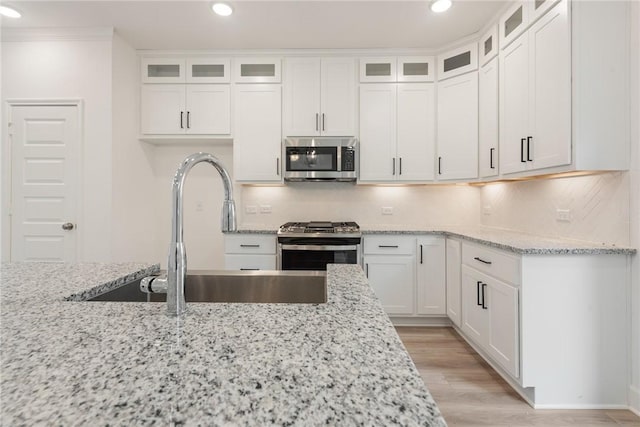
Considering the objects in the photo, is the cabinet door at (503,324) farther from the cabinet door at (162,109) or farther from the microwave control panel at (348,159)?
the cabinet door at (162,109)

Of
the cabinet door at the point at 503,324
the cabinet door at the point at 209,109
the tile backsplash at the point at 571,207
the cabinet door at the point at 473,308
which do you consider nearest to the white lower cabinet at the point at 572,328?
the cabinet door at the point at 503,324

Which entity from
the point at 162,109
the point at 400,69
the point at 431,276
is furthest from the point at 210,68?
the point at 431,276

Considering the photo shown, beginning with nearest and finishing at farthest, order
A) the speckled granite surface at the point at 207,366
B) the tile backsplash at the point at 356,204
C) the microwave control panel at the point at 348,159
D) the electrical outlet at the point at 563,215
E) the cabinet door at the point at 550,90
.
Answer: the speckled granite surface at the point at 207,366 < the cabinet door at the point at 550,90 < the electrical outlet at the point at 563,215 < the microwave control panel at the point at 348,159 < the tile backsplash at the point at 356,204

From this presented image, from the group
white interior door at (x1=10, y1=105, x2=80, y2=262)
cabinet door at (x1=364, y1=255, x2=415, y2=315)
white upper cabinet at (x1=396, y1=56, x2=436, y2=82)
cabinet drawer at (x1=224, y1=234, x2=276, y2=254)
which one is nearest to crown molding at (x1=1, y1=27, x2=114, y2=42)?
white interior door at (x1=10, y1=105, x2=80, y2=262)

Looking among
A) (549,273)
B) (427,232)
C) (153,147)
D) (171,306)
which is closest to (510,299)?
(549,273)

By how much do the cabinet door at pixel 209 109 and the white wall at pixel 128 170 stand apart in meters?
0.54

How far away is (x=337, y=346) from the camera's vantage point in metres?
0.56

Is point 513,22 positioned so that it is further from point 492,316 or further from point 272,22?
point 492,316

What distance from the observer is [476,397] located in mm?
1915

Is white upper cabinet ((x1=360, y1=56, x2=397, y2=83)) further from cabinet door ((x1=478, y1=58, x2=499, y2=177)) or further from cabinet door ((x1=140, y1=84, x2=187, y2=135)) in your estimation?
cabinet door ((x1=140, y1=84, x2=187, y2=135))

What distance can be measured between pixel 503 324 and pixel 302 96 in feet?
8.50

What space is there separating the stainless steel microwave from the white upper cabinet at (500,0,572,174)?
131 cm

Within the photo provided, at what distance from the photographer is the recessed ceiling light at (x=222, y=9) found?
8.18ft

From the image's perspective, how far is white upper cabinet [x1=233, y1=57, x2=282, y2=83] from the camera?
3.19 m
